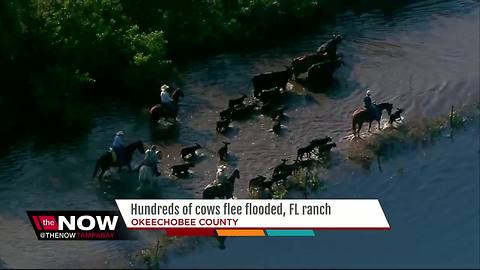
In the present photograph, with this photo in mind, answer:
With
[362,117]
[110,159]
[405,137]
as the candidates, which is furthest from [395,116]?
[110,159]

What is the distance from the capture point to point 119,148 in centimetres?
2594

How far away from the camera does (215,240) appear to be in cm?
2314

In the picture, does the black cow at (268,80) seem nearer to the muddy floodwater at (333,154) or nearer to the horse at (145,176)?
the muddy floodwater at (333,154)

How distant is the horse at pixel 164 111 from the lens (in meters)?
29.1

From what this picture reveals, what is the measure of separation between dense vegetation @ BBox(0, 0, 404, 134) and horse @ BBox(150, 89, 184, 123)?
2.02 meters

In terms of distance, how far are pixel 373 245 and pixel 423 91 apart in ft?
33.1

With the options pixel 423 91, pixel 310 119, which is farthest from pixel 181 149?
pixel 423 91

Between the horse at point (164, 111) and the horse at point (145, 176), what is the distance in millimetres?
4165

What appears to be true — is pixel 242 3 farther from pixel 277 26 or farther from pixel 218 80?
pixel 218 80

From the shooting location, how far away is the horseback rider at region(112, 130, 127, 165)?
25.8 meters

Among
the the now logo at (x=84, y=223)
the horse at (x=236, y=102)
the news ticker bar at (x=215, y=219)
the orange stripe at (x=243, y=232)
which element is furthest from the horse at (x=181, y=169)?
the orange stripe at (x=243, y=232)

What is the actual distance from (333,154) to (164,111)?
6.50 metres

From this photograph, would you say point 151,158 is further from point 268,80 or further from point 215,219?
point 268,80

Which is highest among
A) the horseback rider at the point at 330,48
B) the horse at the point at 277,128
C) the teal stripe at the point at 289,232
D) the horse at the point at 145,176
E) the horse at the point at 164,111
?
the horseback rider at the point at 330,48
